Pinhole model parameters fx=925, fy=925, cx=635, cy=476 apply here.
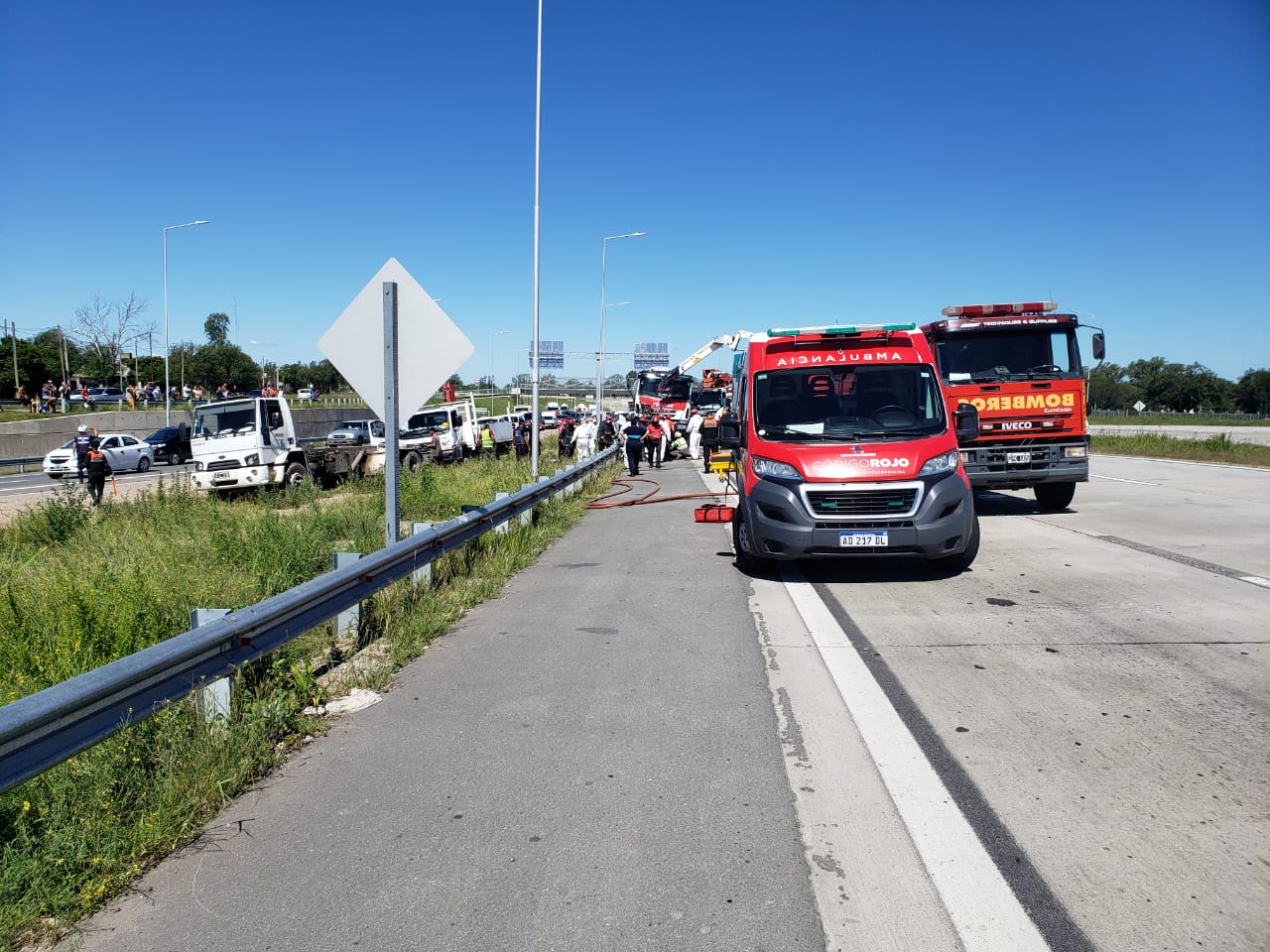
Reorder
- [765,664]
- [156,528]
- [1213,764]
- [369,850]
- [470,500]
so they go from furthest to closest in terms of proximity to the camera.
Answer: [470,500] < [156,528] < [765,664] < [1213,764] < [369,850]

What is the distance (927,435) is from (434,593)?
5.00 m

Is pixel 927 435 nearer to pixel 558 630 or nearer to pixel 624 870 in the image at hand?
pixel 558 630

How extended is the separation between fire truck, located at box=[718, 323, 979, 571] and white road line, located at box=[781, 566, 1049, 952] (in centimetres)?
279

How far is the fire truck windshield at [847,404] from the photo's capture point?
9359mm

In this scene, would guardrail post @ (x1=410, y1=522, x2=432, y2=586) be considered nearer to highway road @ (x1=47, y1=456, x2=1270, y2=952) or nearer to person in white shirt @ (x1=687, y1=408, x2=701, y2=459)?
highway road @ (x1=47, y1=456, x2=1270, y2=952)

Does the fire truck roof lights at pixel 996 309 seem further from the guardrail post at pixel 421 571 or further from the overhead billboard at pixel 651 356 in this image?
the overhead billboard at pixel 651 356

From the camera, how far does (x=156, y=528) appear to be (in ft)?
38.9

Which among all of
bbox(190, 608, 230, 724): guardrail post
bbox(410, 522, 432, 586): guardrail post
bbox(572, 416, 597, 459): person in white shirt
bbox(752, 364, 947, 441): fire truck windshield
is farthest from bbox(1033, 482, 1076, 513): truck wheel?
bbox(572, 416, 597, 459): person in white shirt

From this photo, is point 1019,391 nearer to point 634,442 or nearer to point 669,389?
point 634,442

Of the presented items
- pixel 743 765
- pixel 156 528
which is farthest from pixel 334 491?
pixel 743 765

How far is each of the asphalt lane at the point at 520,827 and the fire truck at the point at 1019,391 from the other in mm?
8665

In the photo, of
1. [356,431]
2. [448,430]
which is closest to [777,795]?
[448,430]

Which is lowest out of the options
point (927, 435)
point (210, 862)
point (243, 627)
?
point (210, 862)

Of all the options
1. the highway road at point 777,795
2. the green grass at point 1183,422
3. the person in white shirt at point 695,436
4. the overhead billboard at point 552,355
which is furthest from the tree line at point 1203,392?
the highway road at point 777,795
